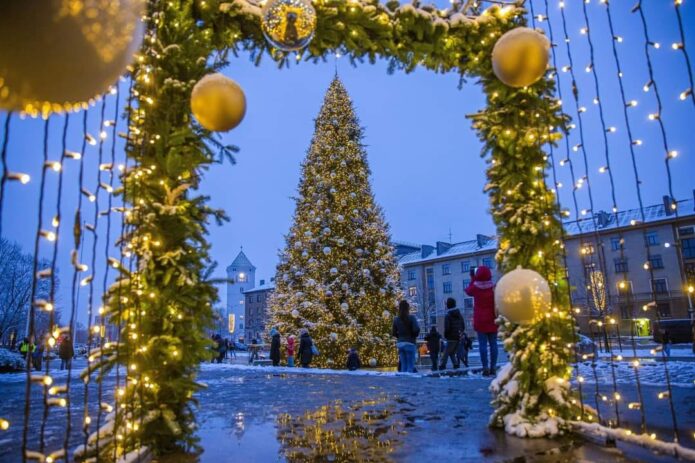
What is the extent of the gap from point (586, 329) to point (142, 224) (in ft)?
165

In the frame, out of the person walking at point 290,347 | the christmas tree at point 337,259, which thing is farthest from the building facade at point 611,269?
the person walking at point 290,347

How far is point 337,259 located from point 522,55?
40.5 feet

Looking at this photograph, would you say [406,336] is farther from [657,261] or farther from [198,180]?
[657,261]

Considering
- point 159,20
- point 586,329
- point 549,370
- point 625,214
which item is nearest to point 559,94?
point 549,370

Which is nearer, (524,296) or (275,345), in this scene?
(524,296)

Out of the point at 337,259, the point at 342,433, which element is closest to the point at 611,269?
the point at 337,259

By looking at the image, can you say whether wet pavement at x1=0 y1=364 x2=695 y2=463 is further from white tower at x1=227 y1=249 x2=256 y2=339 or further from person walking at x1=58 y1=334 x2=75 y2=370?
white tower at x1=227 y1=249 x2=256 y2=339

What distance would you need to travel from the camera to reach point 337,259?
51.9 feet

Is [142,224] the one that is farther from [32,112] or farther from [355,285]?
[355,285]

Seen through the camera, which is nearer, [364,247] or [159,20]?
[159,20]

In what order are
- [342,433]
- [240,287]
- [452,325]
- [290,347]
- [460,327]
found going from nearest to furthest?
[342,433] < [452,325] < [460,327] < [290,347] < [240,287]

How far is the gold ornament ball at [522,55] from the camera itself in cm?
383

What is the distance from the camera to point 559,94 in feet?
15.4

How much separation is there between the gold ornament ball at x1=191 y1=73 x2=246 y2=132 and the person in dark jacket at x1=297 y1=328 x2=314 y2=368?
36.5 feet
